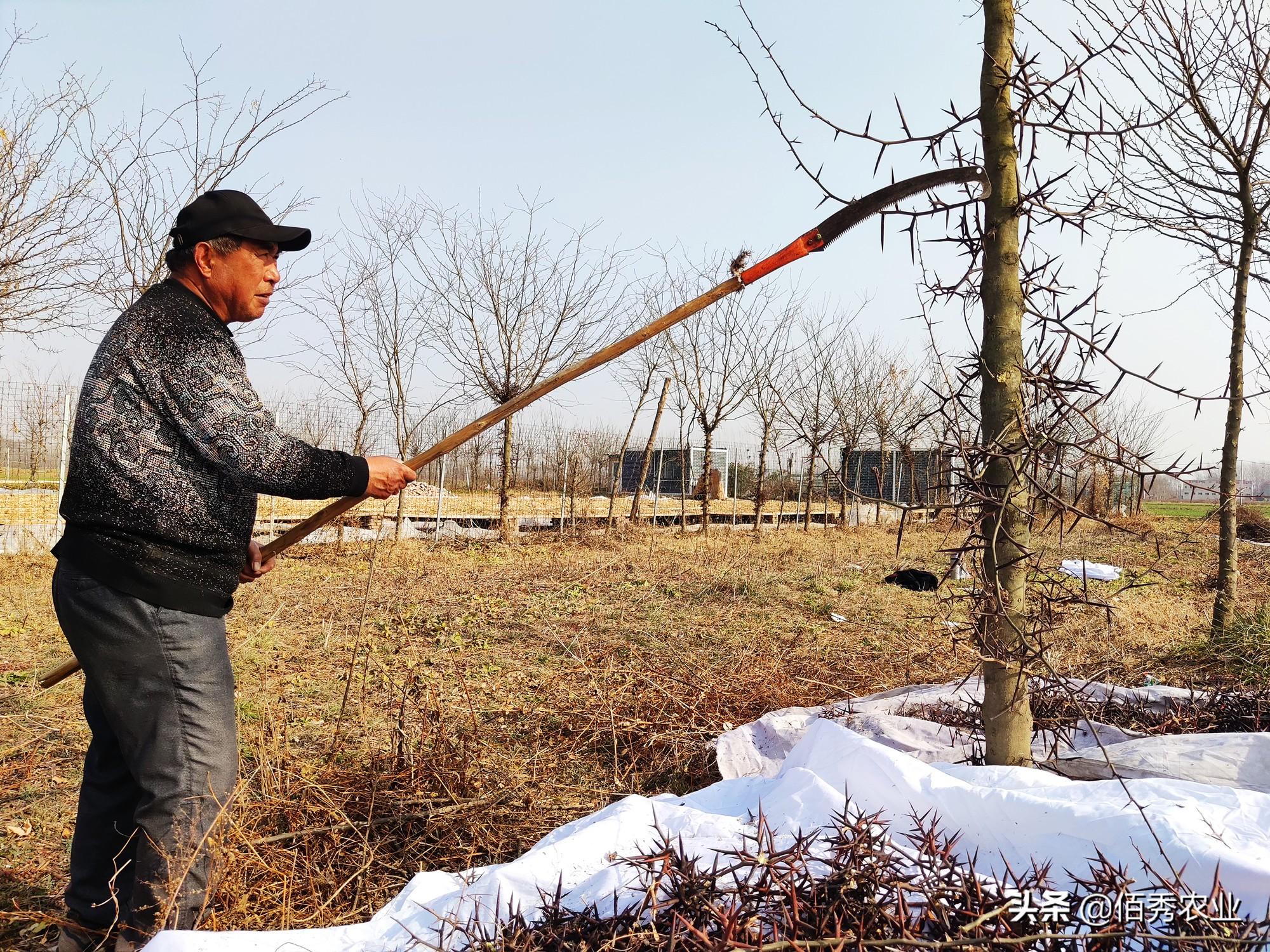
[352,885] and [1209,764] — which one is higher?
[1209,764]

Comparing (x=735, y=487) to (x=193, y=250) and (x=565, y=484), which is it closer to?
(x=565, y=484)

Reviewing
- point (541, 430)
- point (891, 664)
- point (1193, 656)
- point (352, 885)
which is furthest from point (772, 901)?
point (541, 430)

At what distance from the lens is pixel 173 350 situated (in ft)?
6.09

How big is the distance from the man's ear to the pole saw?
64 centimetres

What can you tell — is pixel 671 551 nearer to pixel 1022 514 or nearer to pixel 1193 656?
pixel 1193 656

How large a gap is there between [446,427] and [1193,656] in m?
15.1

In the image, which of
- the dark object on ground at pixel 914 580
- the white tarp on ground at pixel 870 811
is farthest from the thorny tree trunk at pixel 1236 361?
the white tarp on ground at pixel 870 811

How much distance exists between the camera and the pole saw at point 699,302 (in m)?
2.29

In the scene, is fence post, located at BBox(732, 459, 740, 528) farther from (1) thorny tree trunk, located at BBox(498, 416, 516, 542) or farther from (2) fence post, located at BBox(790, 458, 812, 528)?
(1) thorny tree trunk, located at BBox(498, 416, 516, 542)

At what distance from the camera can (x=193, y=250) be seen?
1978 millimetres

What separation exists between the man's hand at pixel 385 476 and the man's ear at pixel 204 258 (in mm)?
567

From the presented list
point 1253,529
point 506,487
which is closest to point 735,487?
point 506,487

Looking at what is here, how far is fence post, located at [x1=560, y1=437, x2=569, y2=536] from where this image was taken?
1495 centimetres

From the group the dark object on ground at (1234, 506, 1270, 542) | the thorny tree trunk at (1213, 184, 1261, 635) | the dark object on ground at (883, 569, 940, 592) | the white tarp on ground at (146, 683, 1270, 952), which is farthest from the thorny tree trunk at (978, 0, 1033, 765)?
the dark object on ground at (1234, 506, 1270, 542)
